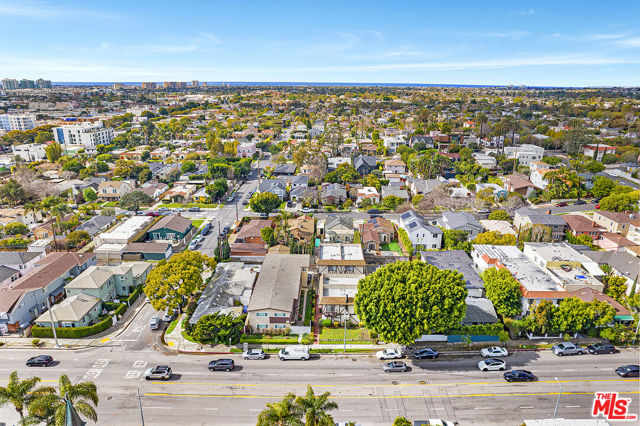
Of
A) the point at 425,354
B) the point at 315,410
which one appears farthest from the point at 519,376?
the point at 315,410

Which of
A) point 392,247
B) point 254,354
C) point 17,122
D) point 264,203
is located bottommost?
point 254,354

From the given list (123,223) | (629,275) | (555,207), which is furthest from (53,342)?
(555,207)

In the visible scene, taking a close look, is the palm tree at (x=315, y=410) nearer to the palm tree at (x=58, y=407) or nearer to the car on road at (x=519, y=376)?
the palm tree at (x=58, y=407)

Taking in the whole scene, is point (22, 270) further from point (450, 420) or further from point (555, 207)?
point (555, 207)

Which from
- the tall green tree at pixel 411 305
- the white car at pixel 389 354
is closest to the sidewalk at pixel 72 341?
the tall green tree at pixel 411 305

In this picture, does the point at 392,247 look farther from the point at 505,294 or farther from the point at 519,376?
A: the point at 519,376
